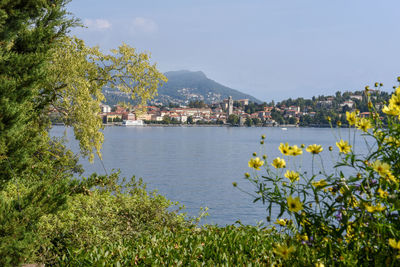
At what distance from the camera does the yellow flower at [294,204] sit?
2484 millimetres

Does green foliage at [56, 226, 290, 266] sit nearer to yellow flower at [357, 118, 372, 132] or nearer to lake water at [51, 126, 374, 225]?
yellow flower at [357, 118, 372, 132]

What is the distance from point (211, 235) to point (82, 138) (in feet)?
20.3

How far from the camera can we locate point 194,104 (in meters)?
182

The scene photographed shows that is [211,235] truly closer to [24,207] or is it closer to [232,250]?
[232,250]

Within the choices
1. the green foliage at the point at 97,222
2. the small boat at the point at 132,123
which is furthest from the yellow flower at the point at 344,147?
the small boat at the point at 132,123

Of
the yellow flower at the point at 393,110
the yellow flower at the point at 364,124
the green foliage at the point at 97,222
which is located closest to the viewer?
the yellow flower at the point at 393,110

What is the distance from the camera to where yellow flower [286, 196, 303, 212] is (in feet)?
8.15

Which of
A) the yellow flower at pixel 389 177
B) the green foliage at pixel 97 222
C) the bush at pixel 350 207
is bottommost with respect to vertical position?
the green foliage at pixel 97 222

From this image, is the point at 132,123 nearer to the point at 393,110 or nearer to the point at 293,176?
the point at 293,176

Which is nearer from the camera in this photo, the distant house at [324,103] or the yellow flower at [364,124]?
the yellow flower at [364,124]

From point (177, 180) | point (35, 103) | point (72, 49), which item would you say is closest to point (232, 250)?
point (35, 103)

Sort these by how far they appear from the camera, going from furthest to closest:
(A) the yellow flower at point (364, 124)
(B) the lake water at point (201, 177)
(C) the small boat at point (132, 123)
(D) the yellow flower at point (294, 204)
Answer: (C) the small boat at point (132, 123) < (B) the lake water at point (201, 177) < (A) the yellow flower at point (364, 124) < (D) the yellow flower at point (294, 204)

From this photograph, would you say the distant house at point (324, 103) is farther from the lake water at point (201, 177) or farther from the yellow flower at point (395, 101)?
the yellow flower at point (395, 101)

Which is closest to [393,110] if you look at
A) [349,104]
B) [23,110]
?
[23,110]
